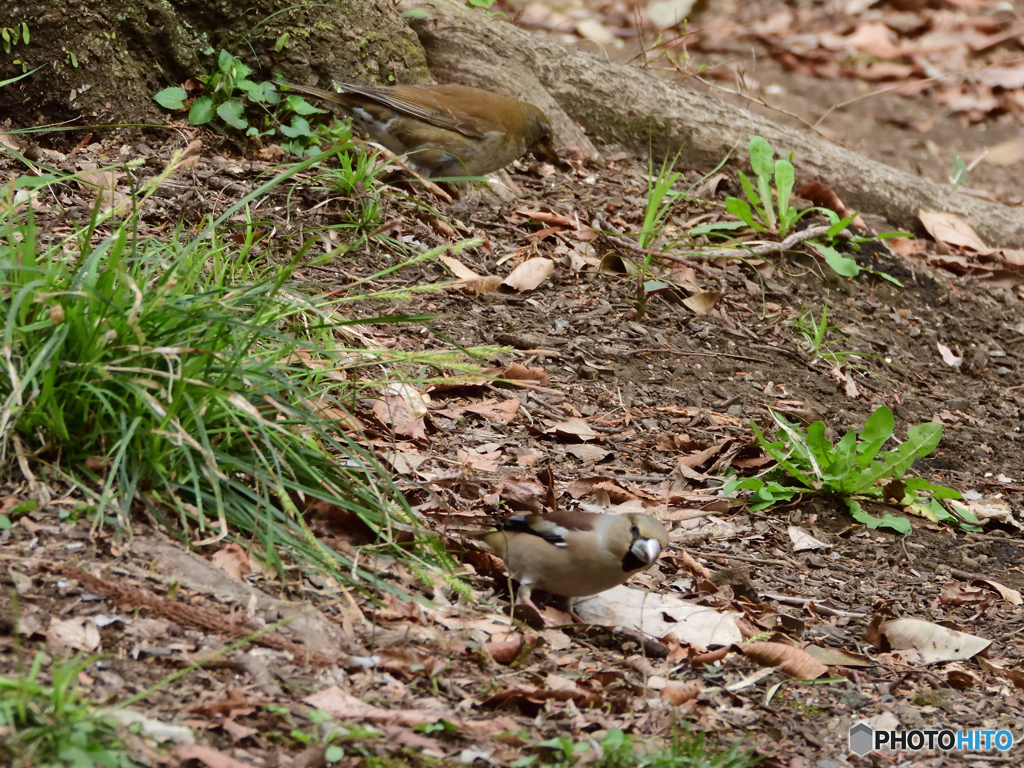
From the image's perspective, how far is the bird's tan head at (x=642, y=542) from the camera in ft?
10.2

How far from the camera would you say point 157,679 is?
2.46m

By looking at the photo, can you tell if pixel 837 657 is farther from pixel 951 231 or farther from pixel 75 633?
pixel 951 231

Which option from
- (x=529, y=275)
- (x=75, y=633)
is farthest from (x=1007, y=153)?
(x=75, y=633)

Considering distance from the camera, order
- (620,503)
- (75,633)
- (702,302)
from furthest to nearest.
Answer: (702,302)
(620,503)
(75,633)

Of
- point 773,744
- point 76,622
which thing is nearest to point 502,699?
point 773,744

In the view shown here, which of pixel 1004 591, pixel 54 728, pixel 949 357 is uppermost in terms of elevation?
pixel 54 728

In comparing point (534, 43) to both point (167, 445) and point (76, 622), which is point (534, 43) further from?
point (76, 622)

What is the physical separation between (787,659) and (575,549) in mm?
717

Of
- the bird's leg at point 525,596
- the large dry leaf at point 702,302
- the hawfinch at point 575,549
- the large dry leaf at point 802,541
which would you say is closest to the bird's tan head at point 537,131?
the large dry leaf at point 702,302

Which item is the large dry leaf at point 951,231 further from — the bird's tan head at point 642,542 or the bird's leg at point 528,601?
the bird's leg at point 528,601

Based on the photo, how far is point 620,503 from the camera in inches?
156

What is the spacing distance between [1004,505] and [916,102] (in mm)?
7500

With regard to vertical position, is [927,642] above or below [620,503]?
below

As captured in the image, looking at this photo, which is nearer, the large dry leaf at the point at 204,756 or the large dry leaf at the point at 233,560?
the large dry leaf at the point at 204,756
